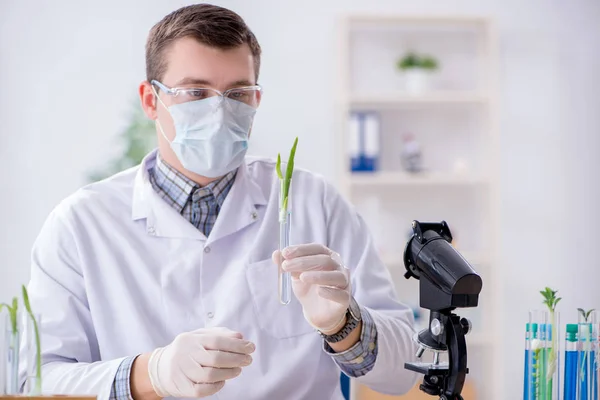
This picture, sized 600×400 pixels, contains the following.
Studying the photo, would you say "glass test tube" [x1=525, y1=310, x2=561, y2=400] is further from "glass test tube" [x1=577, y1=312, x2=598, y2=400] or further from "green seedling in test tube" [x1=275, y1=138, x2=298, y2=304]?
"green seedling in test tube" [x1=275, y1=138, x2=298, y2=304]

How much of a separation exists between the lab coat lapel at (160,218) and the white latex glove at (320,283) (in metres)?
0.34

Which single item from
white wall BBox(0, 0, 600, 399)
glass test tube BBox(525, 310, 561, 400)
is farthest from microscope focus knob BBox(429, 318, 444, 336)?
white wall BBox(0, 0, 600, 399)

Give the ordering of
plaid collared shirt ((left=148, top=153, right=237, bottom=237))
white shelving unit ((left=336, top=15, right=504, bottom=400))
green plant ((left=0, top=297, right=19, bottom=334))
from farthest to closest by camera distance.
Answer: white shelving unit ((left=336, top=15, right=504, bottom=400)) → plaid collared shirt ((left=148, top=153, right=237, bottom=237)) → green plant ((left=0, top=297, right=19, bottom=334))

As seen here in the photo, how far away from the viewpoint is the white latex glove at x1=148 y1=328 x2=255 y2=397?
1272mm

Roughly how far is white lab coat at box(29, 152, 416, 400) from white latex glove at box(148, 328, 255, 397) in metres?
0.28

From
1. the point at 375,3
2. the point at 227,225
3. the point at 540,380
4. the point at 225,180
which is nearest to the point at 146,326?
the point at 227,225

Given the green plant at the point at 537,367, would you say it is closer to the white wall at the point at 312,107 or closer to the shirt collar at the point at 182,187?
the shirt collar at the point at 182,187

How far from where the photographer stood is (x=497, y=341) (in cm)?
350

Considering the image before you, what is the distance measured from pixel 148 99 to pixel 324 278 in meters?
0.69

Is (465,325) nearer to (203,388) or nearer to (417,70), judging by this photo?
(203,388)

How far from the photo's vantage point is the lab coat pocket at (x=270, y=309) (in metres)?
1.64

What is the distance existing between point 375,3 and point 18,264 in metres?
2.17

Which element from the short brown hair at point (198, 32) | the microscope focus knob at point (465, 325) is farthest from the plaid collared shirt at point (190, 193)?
the microscope focus knob at point (465, 325)

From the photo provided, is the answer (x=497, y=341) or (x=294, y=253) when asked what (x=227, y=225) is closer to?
(x=294, y=253)
